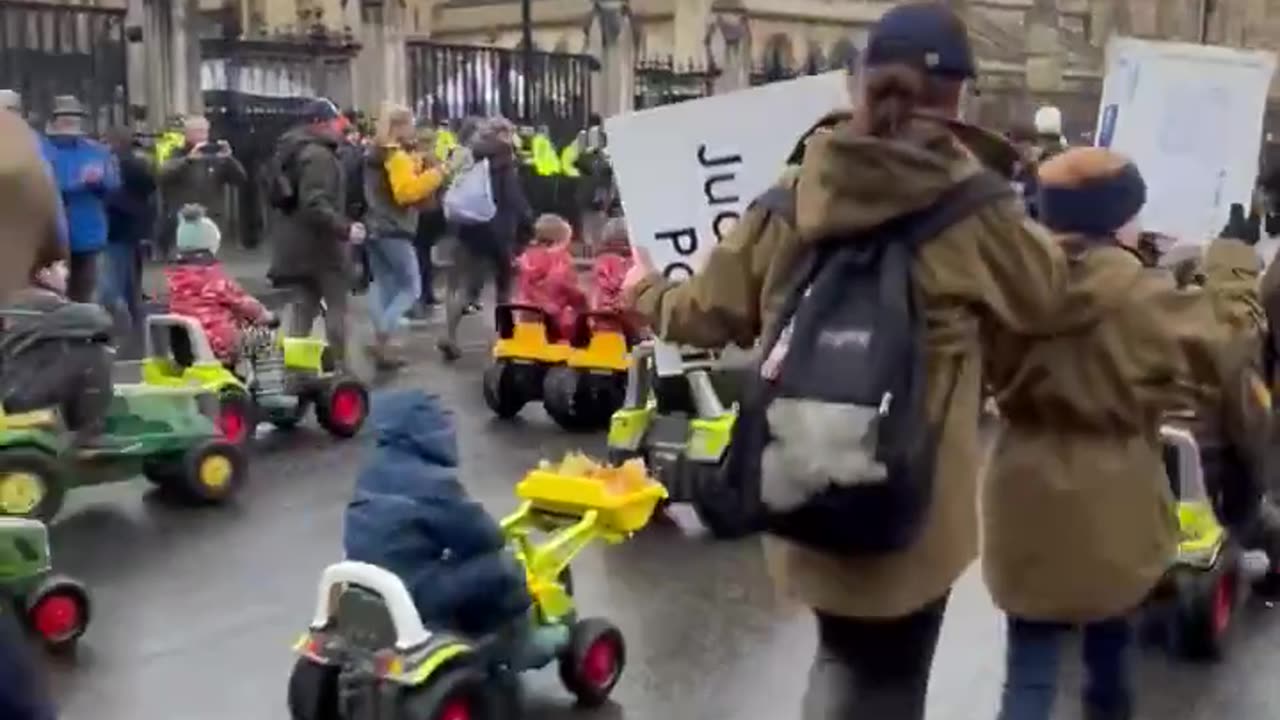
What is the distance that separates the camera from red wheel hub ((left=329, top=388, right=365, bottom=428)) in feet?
37.9

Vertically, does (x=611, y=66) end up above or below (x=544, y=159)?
above

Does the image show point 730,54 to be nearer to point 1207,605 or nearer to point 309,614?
point 309,614

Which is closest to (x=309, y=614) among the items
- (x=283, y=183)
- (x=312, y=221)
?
(x=312, y=221)

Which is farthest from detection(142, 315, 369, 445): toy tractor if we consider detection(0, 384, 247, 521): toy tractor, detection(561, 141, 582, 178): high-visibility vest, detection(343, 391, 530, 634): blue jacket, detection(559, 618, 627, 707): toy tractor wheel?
detection(561, 141, 582, 178): high-visibility vest

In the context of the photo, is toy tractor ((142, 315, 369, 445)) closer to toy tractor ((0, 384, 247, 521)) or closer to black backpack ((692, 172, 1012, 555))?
toy tractor ((0, 384, 247, 521))

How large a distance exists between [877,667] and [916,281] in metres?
0.80

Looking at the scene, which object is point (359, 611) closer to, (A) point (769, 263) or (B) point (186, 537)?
(A) point (769, 263)

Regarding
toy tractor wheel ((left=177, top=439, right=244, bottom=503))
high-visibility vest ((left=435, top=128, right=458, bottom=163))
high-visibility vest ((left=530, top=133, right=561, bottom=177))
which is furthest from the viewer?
high-visibility vest ((left=530, top=133, right=561, bottom=177))

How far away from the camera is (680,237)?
6.06 metres

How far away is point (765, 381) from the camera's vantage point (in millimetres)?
3875

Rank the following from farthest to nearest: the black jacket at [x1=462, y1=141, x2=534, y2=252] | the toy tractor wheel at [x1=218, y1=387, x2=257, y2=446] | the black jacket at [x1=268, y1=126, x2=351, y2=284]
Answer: the black jacket at [x1=462, y1=141, x2=534, y2=252] < the black jacket at [x1=268, y1=126, x2=351, y2=284] < the toy tractor wheel at [x1=218, y1=387, x2=257, y2=446]

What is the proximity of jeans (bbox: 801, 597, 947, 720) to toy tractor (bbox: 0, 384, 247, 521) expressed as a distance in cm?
520

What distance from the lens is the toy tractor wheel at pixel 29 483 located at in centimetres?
836

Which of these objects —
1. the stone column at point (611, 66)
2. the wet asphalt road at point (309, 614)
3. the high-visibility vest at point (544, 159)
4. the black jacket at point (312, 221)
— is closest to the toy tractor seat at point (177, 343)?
the wet asphalt road at point (309, 614)
